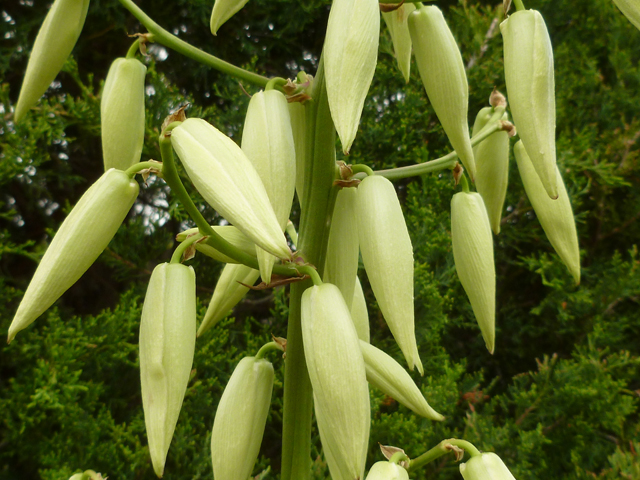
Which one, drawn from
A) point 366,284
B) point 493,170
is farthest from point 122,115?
point 366,284

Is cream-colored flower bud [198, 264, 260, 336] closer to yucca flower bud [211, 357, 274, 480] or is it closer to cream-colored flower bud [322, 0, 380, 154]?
yucca flower bud [211, 357, 274, 480]

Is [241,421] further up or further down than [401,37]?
further down

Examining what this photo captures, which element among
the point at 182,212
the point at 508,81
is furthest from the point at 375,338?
the point at 508,81

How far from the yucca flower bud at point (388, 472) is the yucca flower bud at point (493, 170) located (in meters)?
0.20

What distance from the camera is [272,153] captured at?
0.33 metres

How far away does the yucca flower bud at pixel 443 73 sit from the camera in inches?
13.1

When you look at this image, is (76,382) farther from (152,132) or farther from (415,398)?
(415,398)

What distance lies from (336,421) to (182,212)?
86 centimetres

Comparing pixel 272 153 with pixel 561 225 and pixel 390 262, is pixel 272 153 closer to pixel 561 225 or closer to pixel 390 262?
pixel 390 262

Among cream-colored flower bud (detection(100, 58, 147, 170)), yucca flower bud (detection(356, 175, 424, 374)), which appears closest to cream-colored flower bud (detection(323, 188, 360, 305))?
yucca flower bud (detection(356, 175, 424, 374))

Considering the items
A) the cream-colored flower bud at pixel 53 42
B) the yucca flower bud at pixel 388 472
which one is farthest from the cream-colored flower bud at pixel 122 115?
the yucca flower bud at pixel 388 472

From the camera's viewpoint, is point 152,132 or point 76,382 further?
point 152,132

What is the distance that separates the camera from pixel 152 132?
1.02 metres

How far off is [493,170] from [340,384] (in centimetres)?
24
